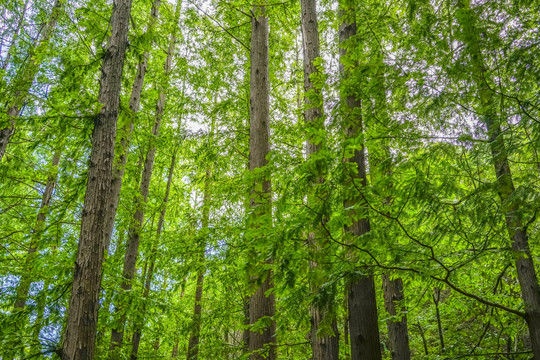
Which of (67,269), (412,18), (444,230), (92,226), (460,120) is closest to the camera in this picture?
(444,230)

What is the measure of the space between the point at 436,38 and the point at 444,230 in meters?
1.69

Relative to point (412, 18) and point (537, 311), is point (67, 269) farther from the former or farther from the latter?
point (537, 311)

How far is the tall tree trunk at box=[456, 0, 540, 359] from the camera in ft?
8.30

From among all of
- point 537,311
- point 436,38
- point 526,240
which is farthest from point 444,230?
point 436,38

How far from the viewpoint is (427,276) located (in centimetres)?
278

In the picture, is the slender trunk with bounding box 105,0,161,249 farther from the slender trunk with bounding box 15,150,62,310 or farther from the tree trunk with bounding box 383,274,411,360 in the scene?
the tree trunk with bounding box 383,274,411,360

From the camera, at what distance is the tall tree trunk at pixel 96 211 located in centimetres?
367

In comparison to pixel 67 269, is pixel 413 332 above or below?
below

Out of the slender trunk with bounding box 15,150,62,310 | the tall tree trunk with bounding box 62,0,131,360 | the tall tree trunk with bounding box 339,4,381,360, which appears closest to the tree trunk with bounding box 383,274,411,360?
the tall tree trunk with bounding box 339,4,381,360

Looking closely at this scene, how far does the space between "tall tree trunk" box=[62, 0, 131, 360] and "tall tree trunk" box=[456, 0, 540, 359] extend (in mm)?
3946

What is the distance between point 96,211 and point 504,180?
413 centimetres

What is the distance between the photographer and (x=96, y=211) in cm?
402

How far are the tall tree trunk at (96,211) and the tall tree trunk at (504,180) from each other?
12.9 ft

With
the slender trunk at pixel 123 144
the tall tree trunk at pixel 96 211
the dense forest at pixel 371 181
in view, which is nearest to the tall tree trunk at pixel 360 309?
the dense forest at pixel 371 181
